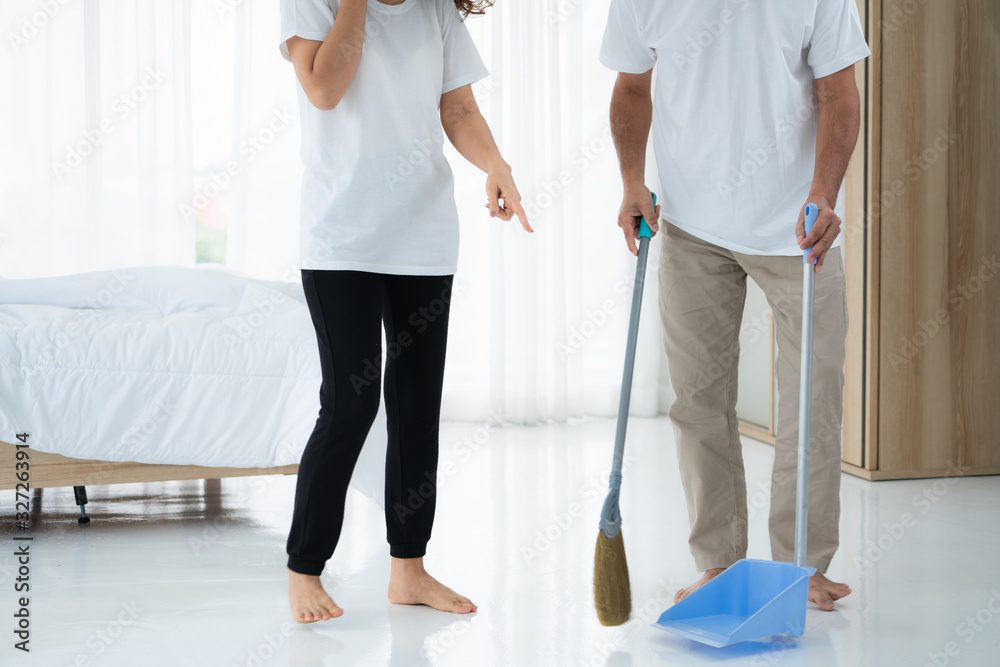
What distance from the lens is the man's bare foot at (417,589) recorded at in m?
1.63

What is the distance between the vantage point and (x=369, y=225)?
147cm

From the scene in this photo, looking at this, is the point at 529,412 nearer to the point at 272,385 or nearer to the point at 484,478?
the point at 484,478

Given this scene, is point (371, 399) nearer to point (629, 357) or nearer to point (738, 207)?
point (629, 357)

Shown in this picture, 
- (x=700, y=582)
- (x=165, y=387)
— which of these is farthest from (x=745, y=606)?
(x=165, y=387)

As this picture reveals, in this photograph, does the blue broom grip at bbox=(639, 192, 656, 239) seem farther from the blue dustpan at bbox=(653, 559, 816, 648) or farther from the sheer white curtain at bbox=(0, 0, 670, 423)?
the sheer white curtain at bbox=(0, 0, 670, 423)

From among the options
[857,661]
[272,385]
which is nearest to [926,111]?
[857,661]

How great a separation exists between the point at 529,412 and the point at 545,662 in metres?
2.41

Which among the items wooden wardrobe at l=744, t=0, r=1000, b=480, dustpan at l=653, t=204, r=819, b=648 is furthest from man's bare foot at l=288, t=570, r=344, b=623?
wooden wardrobe at l=744, t=0, r=1000, b=480

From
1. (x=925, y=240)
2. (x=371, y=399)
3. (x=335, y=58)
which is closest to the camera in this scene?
(x=335, y=58)
